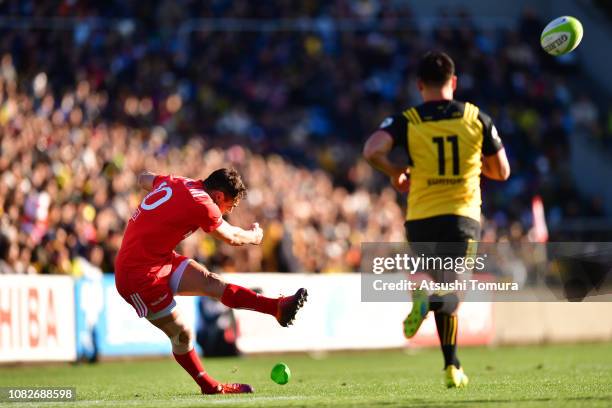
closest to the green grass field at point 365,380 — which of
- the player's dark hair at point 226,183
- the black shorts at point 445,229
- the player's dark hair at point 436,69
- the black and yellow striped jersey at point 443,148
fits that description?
the black shorts at point 445,229

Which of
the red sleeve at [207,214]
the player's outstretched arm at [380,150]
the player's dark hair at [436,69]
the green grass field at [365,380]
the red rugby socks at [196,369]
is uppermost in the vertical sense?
the player's dark hair at [436,69]

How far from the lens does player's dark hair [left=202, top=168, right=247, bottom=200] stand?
9.71 m

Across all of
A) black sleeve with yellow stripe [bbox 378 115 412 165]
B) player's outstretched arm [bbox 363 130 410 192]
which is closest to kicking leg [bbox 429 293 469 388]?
player's outstretched arm [bbox 363 130 410 192]

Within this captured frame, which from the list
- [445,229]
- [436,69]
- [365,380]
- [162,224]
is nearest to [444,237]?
[445,229]

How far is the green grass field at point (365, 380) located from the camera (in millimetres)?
8953

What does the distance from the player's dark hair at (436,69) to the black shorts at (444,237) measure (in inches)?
42.2

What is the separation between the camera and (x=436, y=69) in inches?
357

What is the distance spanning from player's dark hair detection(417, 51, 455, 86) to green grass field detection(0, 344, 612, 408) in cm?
248

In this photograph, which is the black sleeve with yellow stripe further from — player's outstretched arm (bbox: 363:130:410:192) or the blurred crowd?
the blurred crowd

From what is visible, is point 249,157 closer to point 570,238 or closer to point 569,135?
point 570,238

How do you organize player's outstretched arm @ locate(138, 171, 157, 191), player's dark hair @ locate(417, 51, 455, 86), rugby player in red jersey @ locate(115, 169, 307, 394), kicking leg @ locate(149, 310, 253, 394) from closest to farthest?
player's dark hair @ locate(417, 51, 455, 86) → rugby player in red jersey @ locate(115, 169, 307, 394) → kicking leg @ locate(149, 310, 253, 394) → player's outstretched arm @ locate(138, 171, 157, 191)

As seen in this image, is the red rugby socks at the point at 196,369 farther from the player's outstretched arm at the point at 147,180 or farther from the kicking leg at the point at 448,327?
the kicking leg at the point at 448,327

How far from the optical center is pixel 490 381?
11156 mm

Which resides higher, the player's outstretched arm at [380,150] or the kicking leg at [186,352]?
the player's outstretched arm at [380,150]
